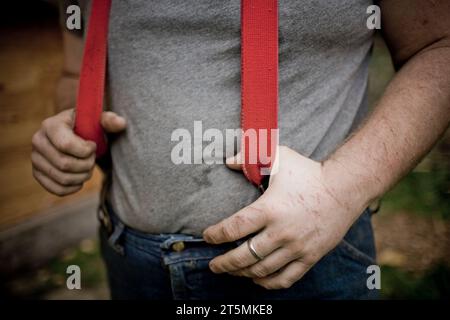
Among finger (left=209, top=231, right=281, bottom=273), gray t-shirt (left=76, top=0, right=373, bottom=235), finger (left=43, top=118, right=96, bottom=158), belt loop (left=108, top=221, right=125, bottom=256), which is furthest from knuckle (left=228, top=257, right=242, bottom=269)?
finger (left=43, top=118, right=96, bottom=158)

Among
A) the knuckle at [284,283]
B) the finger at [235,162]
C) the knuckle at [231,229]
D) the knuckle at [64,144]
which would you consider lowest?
the knuckle at [284,283]

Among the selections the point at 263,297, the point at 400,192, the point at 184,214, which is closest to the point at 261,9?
the point at 184,214

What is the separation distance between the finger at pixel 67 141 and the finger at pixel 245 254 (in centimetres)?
44

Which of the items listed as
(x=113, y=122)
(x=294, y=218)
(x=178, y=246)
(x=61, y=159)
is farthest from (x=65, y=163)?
(x=294, y=218)

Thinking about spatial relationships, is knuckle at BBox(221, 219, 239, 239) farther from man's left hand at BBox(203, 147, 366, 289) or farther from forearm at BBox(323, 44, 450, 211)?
forearm at BBox(323, 44, 450, 211)

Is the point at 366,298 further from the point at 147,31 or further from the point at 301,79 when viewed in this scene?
the point at 147,31

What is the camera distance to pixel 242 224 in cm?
73

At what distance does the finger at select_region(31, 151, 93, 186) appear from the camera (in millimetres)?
994

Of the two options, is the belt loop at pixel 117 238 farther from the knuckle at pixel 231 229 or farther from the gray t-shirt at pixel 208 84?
the knuckle at pixel 231 229

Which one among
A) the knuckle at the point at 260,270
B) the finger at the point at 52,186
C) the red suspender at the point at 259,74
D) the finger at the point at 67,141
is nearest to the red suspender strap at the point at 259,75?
the red suspender at the point at 259,74

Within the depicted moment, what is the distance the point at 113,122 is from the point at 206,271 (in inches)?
16.8

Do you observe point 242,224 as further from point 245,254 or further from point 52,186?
point 52,186

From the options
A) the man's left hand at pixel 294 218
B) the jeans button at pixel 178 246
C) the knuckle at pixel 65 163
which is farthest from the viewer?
the knuckle at pixel 65 163

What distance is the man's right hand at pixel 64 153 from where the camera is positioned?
938 millimetres
